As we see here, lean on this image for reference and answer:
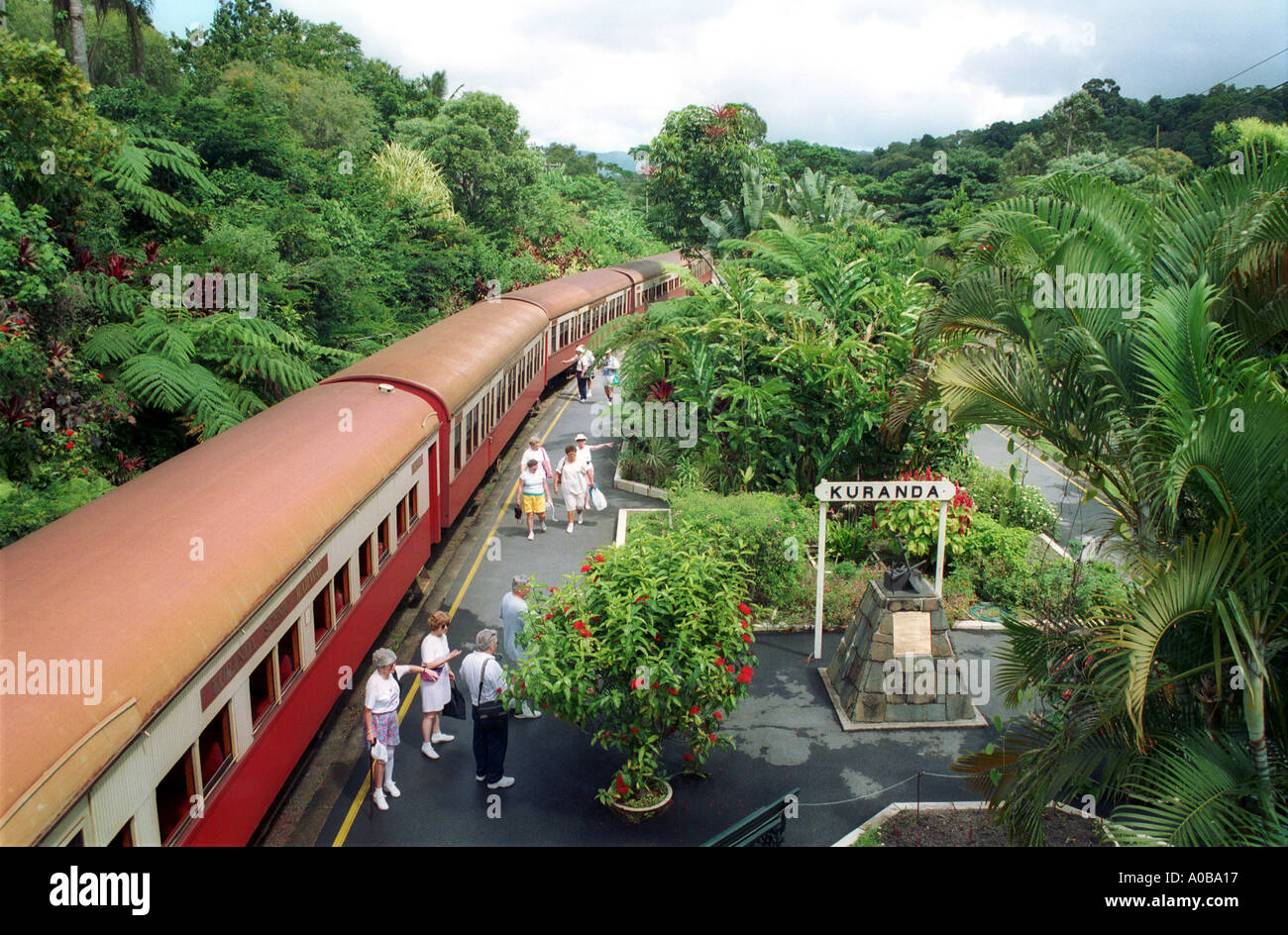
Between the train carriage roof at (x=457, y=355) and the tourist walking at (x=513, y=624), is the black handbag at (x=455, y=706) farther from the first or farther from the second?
the train carriage roof at (x=457, y=355)

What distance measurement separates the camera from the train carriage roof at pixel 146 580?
13.1 ft

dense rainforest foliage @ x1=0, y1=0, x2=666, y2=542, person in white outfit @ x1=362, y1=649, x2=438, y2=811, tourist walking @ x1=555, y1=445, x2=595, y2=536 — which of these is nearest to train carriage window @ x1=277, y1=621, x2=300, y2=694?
person in white outfit @ x1=362, y1=649, x2=438, y2=811

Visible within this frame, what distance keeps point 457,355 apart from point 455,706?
728cm

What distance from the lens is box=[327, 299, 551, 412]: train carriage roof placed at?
12328mm

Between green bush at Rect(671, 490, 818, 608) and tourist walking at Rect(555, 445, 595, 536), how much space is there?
2.41m

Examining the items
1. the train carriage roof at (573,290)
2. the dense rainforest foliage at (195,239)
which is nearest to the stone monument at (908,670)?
the dense rainforest foliage at (195,239)

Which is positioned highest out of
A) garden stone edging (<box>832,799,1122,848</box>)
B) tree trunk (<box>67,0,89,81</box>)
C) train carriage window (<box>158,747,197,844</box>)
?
tree trunk (<box>67,0,89,81</box>)

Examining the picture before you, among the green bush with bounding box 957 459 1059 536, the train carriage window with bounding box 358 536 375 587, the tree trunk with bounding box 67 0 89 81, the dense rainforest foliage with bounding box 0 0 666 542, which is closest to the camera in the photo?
the train carriage window with bounding box 358 536 375 587

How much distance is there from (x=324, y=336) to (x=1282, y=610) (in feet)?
61.8

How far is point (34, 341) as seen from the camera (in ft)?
42.4

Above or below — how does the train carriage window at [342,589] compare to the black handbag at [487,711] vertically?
above

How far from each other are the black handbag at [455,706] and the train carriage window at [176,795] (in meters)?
2.71

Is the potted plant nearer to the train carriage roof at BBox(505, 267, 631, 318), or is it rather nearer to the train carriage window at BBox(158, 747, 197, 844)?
the train carriage window at BBox(158, 747, 197, 844)
